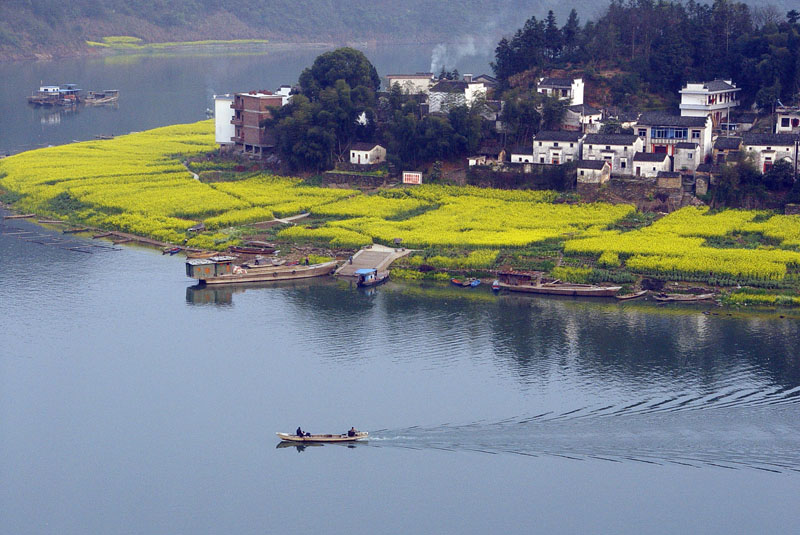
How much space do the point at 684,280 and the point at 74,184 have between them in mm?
31345

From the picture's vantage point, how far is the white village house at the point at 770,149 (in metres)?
49.9

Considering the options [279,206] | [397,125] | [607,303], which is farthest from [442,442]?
[397,125]

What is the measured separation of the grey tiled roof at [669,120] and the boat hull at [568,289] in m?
14.1

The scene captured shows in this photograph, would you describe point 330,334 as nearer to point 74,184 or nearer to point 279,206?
point 279,206

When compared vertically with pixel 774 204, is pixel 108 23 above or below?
above

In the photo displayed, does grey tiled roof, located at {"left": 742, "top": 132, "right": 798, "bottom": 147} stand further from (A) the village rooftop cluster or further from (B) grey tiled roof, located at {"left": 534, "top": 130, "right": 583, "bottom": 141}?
(B) grey tiled roof, located at {"left": 534, "top": 130, "right": 583, "bottom": 141}

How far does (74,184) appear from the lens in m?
58.8

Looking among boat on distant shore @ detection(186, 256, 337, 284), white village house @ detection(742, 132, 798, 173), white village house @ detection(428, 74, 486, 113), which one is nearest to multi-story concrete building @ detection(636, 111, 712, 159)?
white village house @ detection(742, 132, 798, 173)

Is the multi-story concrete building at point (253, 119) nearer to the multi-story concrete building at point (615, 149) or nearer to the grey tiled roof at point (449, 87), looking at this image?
the grey tiled roof at point (449, 87)

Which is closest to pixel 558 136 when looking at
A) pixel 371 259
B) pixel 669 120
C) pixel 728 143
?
pixel 669 120

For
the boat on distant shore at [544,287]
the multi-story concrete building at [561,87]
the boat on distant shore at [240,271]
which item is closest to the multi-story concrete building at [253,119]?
the multi-story concrete building at [561,87]

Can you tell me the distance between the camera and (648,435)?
29.6 meters

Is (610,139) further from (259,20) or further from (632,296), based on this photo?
(259,20)

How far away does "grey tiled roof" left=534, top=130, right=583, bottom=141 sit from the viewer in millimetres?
53359
